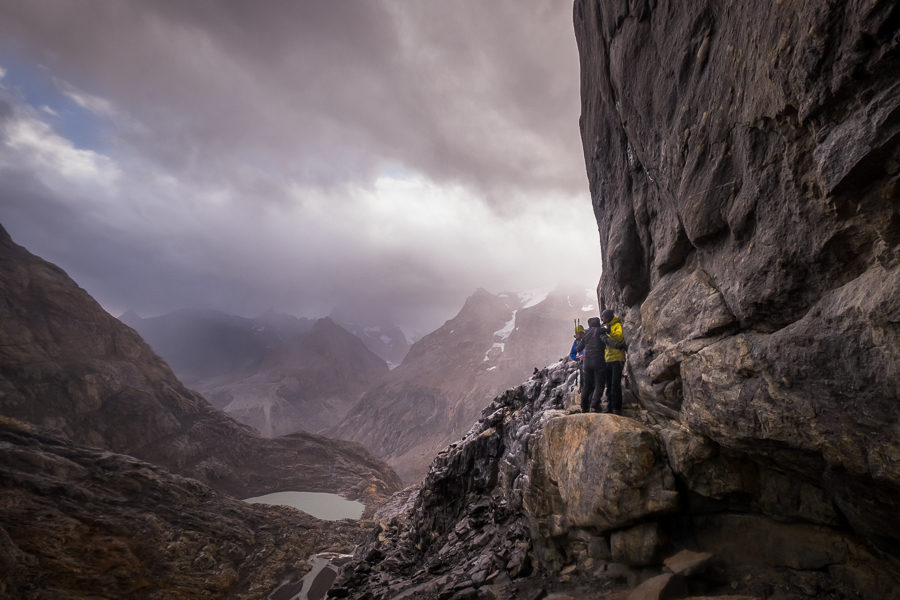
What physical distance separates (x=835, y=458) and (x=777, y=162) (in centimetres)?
466

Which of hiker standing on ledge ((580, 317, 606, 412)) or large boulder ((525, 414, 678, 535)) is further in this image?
hiker standing on ledge ((580, 317, 606, 412))

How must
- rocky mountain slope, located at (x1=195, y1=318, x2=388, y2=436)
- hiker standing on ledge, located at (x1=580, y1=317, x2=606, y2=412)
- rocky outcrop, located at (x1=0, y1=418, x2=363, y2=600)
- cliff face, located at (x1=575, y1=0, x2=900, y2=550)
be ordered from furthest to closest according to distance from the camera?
1. rocky mountain slope, located at (x1=195, y1=318, x2=388, y2=436)
2. rocky outcrop, located at (x1=0, y1=418, x2=363, y2=600)
3. hiker standing on ledge, located at (x1=580, y1=317, x2=606, y2=412)
4. cliff face, located at (x1=575, y1=0, x2=900, y2=550)

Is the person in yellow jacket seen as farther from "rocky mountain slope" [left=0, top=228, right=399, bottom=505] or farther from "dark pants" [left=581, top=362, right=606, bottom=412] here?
"rocky mountain slope" [left=0, top=228, right=399, bottom=505]

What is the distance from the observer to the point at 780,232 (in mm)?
5910

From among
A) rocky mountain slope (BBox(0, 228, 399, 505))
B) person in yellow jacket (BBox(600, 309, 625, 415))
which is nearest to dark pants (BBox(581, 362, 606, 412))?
person in yellow jacket (BBox(600, 309, 625, 415))

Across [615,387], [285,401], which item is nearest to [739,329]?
[615,387]

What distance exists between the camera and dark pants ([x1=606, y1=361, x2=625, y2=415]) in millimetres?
10351

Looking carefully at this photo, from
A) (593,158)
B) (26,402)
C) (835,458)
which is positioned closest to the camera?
(835,458)

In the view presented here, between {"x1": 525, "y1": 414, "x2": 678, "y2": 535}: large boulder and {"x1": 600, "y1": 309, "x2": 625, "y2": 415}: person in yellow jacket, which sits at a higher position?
{"x1": 600, "y1": 309, "x2": 625, "y2": 415}: person in yellow jacket

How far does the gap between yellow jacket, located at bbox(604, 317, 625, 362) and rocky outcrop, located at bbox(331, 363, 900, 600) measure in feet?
5.62

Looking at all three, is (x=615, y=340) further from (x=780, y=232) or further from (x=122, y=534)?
(x=122, y=534)

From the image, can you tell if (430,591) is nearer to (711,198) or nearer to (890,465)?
(890,465)

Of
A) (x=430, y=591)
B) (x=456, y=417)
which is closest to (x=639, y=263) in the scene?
(x=430, y=591)

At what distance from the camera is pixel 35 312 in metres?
53.1
